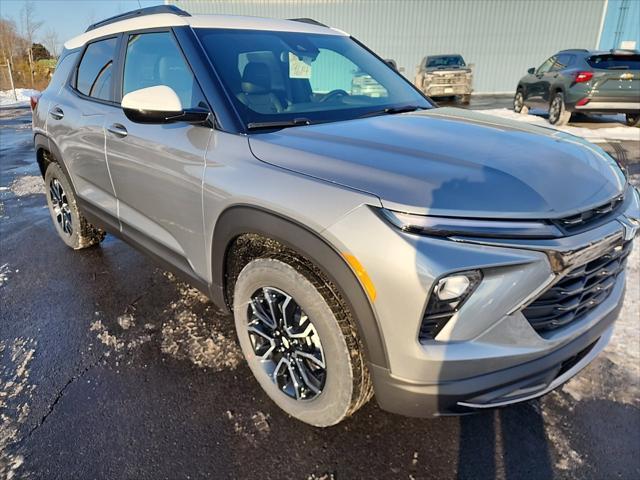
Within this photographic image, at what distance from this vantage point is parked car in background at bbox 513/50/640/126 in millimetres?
9508

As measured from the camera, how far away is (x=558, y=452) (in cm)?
201

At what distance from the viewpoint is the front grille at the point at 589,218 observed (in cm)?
160

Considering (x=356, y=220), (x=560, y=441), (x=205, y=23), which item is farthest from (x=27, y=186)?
(x=560, y=441)

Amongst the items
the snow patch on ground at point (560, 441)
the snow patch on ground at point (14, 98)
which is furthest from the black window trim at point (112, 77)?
the snow patch on ground at point (14, 98)

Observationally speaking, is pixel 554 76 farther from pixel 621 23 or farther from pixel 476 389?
pixel 621 23

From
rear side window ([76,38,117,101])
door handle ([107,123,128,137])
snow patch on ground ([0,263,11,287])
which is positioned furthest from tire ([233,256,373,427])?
snow patch on ground ([0,263,11,287])

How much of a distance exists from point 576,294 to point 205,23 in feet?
7.53

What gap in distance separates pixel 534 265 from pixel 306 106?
1.52 m

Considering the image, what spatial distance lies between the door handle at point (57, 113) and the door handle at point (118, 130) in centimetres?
107

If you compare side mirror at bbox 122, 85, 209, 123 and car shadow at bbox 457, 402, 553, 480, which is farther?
side mirror at bbox 122, 85, 209, 123

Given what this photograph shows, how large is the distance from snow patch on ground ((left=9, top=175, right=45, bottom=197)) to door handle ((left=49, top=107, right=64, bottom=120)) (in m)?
3.07

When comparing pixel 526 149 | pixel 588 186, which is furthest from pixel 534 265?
pixel 526 149

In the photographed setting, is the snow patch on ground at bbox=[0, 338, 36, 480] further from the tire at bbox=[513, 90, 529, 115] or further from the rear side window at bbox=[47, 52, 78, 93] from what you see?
the tire at bbox=[513, 90, 529, 115]

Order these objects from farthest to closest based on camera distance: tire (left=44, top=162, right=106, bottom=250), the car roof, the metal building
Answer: the metal building
tire (left=44, top=162, right=106, bottom=250)
the car roof
